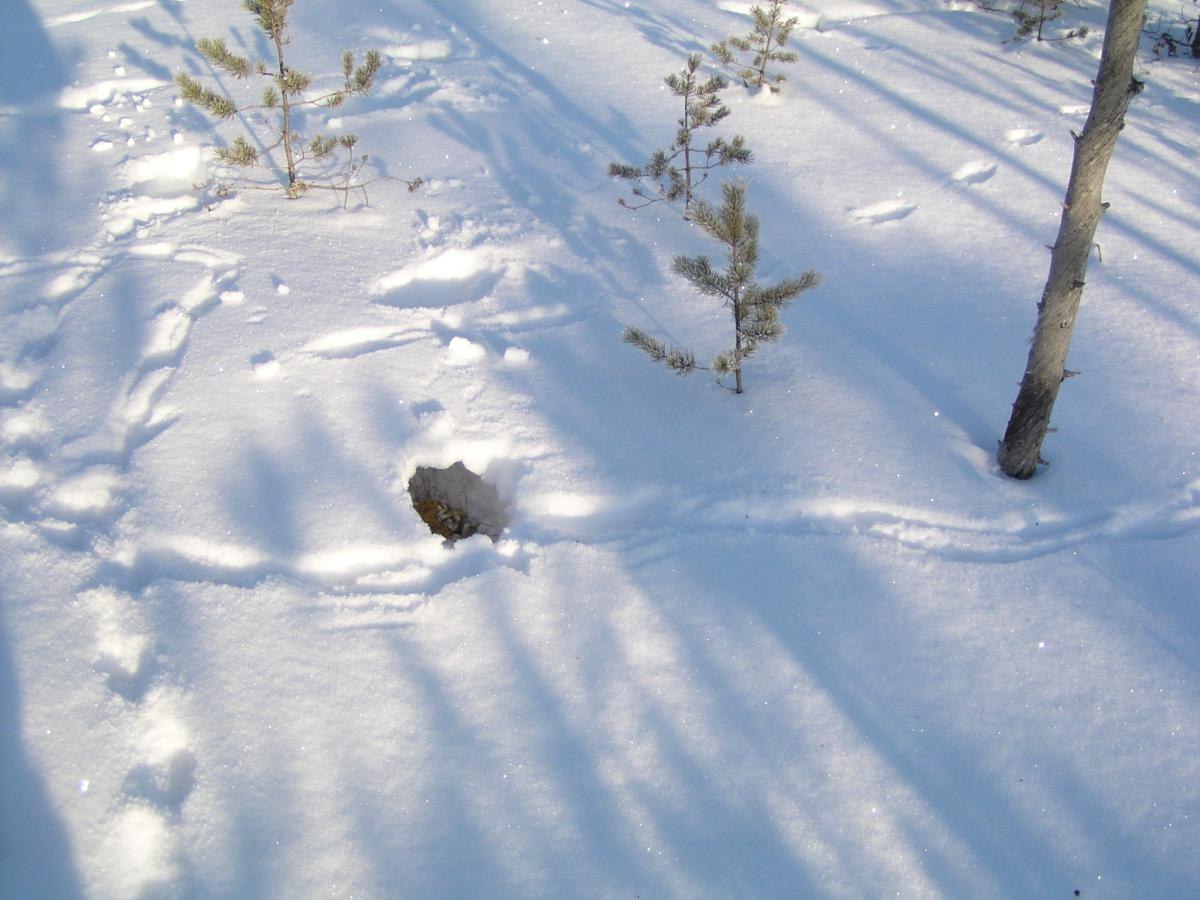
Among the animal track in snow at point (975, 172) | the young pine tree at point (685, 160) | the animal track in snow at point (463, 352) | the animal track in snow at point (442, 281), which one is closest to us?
the animal track in snow at point (463, 352)

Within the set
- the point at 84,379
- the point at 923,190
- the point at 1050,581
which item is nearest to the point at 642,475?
the point at 1050,581

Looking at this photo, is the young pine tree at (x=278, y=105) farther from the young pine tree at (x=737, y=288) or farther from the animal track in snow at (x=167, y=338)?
the young pine tree at (x=737, y=288)

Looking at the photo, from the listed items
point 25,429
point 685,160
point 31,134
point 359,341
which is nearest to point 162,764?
point 25,429

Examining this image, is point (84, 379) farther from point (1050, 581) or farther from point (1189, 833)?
point (1189, 833)

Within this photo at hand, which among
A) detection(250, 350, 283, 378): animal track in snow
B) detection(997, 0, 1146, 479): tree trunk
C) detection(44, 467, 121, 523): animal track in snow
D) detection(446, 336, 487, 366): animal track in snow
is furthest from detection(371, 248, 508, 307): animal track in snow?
detection(997, 0, 1146, 479): tree trunk

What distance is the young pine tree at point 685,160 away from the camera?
6074 mm

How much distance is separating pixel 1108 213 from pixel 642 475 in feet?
14.2

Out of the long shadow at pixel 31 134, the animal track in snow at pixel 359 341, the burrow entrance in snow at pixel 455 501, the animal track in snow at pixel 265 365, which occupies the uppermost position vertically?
the long shadow at pixel 31 134

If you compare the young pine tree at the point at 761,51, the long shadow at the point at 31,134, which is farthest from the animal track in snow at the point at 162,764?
the young pine tree at the point at 761,51

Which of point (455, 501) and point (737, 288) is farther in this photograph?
point (455, 501)

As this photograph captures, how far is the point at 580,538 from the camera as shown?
165 inches

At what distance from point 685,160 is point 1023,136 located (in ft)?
9.48

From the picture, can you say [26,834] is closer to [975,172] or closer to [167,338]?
[167,338]

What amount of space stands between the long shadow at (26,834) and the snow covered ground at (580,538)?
0.01m
